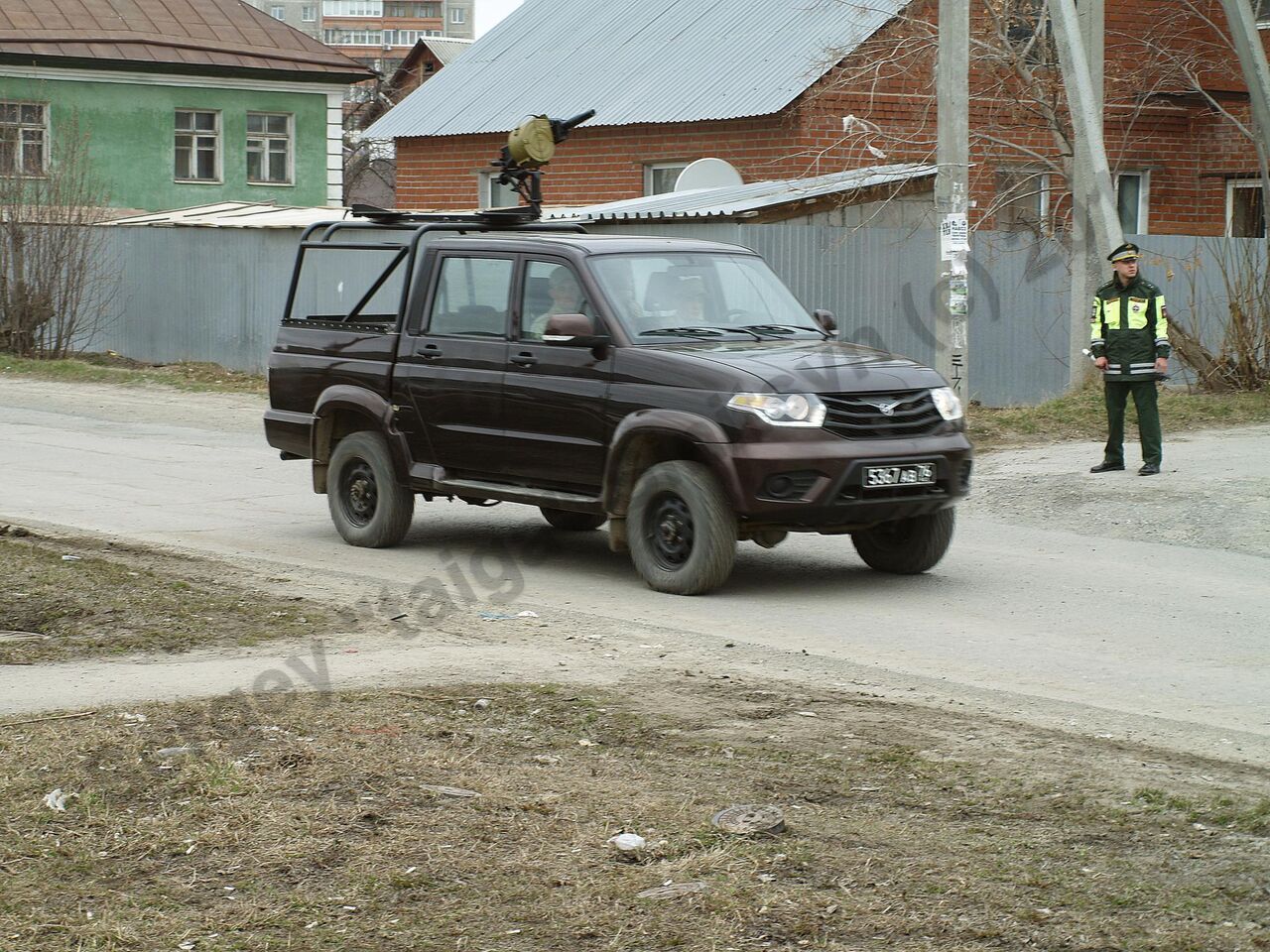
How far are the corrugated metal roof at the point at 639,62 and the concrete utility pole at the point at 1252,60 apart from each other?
6.02 metres

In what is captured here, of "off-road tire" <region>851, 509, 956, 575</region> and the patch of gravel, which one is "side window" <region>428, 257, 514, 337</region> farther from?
the patch of gravel

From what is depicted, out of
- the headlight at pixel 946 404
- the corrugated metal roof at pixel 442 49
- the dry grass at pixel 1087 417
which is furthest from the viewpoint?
the corrugated metal roof at pixel 442 49

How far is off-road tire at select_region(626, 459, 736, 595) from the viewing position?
8.91 m

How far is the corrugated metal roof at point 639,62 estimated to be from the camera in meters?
25.3

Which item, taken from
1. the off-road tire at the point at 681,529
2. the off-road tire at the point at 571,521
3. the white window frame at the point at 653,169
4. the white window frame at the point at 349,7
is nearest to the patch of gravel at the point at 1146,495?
the off-road tire at the point at 571,521

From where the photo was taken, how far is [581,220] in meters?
20.7

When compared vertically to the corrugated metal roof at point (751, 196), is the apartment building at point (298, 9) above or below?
above

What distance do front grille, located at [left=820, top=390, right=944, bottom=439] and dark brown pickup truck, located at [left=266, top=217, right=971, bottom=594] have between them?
11mm

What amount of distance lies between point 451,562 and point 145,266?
61.2ft

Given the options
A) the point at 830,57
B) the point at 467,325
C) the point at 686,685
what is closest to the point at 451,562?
the point at 467,325

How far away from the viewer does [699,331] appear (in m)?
9.69

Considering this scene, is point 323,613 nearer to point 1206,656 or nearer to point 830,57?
point 1206,656

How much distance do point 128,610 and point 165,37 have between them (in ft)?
107

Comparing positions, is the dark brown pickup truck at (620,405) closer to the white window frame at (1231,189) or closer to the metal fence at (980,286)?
the metal fence at (980,286)
